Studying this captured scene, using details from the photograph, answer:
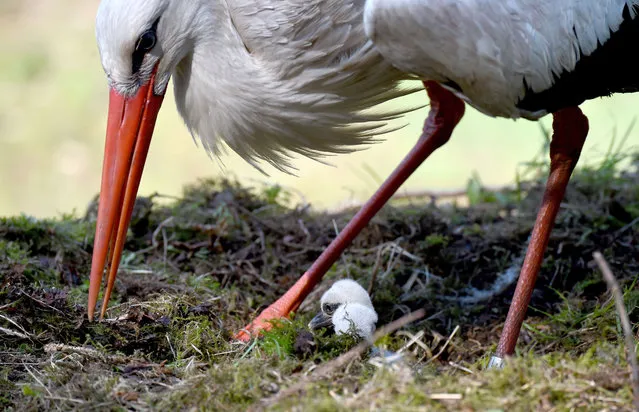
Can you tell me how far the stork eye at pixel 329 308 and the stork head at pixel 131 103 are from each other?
0.83 m

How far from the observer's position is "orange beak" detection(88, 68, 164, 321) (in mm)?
3072

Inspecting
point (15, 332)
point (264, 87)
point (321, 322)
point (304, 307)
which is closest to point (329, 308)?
point (321, 322)

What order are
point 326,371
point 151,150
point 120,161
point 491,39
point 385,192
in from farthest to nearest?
1. point 151,150
2. point 385,192
3. point 120,161
4. point 491,39
5. point 326,371

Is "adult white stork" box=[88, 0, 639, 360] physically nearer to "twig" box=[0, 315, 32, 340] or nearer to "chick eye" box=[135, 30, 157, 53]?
"chick eye" box=[135, 30, 157, 53]

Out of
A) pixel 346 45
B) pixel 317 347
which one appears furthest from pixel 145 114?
pixel 317 347

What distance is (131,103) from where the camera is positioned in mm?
3072

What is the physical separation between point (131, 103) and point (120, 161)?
0.71 ft

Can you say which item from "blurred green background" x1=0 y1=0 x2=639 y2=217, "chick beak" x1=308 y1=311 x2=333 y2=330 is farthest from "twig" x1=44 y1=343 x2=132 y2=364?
"blurred green background" x1=0 y1=0 x2=639 y2=217

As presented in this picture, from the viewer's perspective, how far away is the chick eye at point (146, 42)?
297cm

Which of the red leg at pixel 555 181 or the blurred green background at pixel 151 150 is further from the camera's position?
the blurred green background at pixel 151 150

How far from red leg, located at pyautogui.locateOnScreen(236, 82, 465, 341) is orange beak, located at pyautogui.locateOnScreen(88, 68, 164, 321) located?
813 mm

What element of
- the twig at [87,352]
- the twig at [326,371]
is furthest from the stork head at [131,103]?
the twig at [326,371]

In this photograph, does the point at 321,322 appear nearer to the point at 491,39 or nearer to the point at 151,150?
the point at 491,39

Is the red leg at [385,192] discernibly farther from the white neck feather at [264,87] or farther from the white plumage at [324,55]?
the white neck feather at [264,87]
